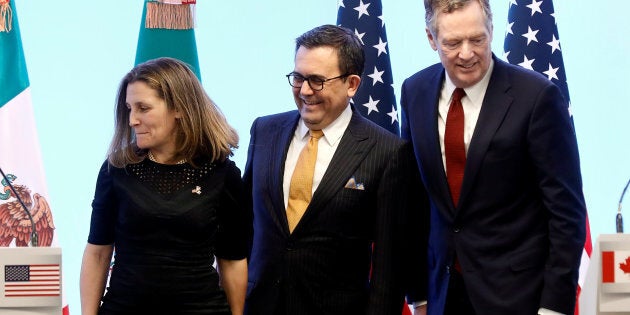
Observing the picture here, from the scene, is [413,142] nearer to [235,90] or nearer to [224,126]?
[224,126]

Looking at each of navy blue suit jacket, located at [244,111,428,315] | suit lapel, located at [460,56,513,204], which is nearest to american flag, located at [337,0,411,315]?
navy blue suit jacket, located at [244,111,428,315]

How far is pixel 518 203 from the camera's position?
2996 mm

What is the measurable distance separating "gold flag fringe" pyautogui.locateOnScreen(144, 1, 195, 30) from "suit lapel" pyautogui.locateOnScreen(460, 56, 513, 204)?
6.33 feet

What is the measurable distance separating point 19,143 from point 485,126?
2.47m

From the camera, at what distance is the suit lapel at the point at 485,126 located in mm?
2977

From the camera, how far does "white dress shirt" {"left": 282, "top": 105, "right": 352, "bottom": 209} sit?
10.2 feet

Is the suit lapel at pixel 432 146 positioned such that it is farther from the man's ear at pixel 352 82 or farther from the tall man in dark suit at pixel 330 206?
the man's ear at pixel 352 82

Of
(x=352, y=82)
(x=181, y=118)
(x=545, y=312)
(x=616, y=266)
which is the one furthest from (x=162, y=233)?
(x=616, y=266)

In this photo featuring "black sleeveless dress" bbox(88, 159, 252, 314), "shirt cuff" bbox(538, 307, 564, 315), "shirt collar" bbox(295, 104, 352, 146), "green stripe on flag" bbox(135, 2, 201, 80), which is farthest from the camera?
"green stripe on flag" bbox(135, 2, 201, 80)

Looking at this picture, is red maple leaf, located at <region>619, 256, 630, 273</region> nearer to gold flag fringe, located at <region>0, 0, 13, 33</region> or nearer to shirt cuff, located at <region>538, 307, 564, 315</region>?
shirt cuff, located at <region>538, 307, 564, 315</region>

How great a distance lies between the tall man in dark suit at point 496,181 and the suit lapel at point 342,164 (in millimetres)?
196

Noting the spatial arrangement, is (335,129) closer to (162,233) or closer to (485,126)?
(485,126)

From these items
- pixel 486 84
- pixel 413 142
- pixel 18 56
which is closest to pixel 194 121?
pixel 413 142

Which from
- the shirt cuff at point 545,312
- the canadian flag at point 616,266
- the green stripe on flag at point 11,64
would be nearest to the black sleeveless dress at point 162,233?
the shirt cuff at point 545,312
